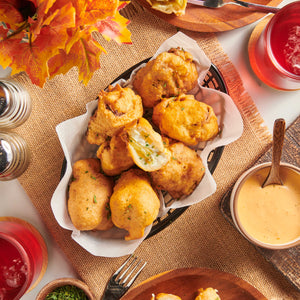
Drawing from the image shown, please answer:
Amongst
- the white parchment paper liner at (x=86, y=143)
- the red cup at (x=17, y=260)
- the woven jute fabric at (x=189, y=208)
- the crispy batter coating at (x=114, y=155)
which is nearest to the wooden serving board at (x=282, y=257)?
the woven jute fabric at (x=189, y=208)

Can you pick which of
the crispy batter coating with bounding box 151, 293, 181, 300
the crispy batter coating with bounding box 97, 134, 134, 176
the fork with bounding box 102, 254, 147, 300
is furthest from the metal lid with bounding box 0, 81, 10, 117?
the crispy batter coating with bounding box 151, 293, 181, 300

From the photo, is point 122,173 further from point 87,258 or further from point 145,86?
point 87,258

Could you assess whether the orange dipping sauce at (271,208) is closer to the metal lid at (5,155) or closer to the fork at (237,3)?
the fork at (237,3)

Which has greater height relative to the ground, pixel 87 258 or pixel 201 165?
pixel 201 165

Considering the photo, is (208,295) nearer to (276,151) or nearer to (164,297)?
(164,297)

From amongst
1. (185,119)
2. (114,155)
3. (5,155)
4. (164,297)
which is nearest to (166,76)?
(185,119)

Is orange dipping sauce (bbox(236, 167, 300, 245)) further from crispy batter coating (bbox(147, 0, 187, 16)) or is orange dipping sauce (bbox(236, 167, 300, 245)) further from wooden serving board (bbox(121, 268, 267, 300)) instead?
crispy batter coating (bbox(147, 0, 187, 16))

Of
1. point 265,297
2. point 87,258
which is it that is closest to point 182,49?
point 87,258
